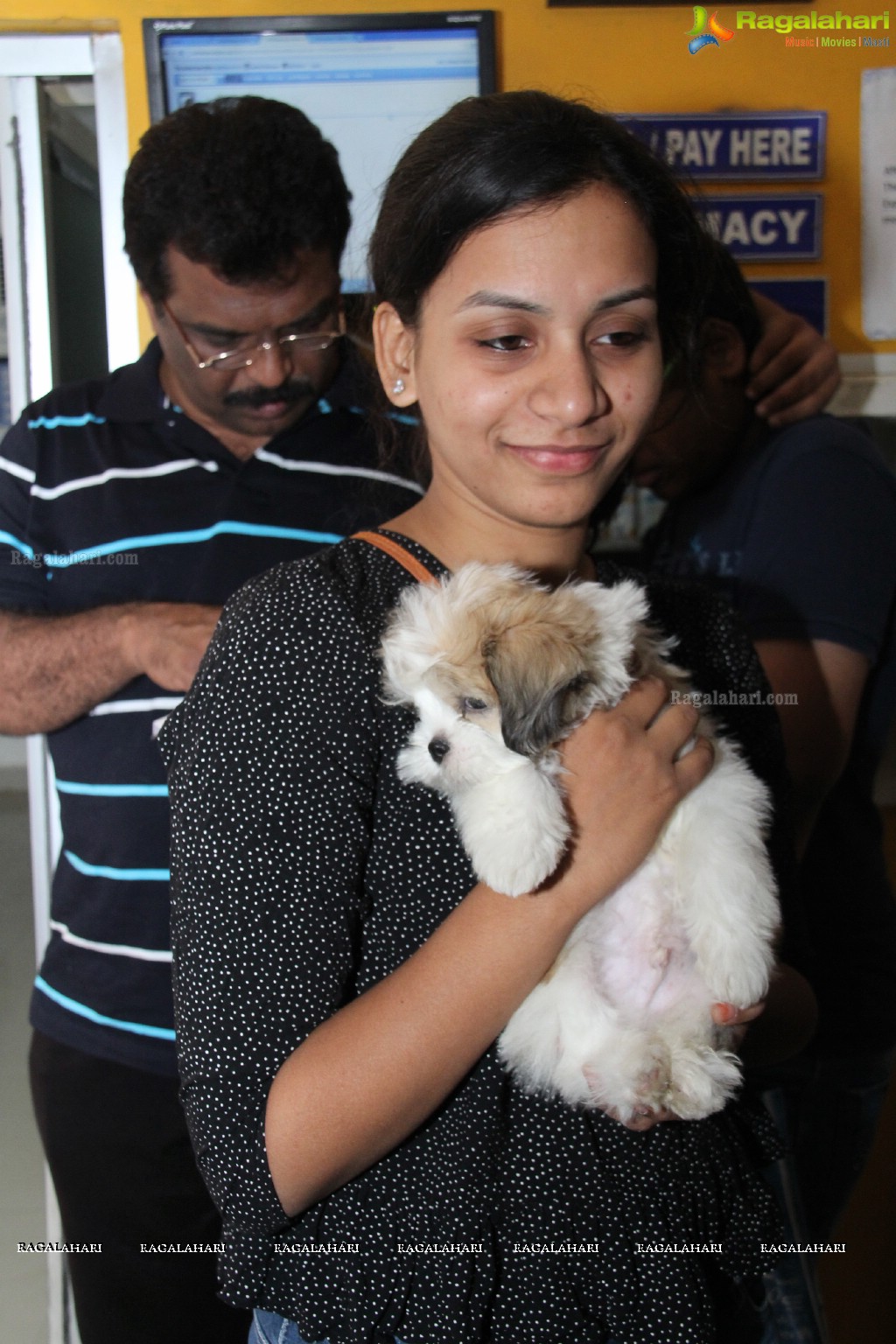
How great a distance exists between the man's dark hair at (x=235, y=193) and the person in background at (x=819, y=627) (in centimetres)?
77

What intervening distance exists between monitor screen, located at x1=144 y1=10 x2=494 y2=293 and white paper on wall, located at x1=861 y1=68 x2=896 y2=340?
1017mm

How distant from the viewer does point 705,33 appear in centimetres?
266

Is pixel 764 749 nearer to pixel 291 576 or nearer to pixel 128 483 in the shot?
pixel 291 576

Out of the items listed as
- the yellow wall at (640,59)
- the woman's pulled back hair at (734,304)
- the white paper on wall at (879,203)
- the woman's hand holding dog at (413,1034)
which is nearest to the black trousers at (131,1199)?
the woman's hand holding dog at (413,1034)

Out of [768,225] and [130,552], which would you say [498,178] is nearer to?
[130,552]

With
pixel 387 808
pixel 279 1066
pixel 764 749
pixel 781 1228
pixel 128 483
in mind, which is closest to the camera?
pixel 279 1066

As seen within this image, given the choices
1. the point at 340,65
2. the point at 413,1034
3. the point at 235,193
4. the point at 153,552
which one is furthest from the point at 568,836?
the point at 340,65

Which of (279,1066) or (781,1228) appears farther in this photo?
(781,1228)

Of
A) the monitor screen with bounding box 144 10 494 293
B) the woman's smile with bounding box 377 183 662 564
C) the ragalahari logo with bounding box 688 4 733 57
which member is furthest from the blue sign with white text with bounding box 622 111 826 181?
the woman's smile with bounding box 377 183 662 564

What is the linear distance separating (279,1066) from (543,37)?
2.61 m

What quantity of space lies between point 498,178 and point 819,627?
42.2 inches

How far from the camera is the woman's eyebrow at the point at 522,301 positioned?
110 cm

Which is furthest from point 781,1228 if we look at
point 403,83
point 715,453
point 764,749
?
point 403,83

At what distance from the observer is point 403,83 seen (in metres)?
2.58
